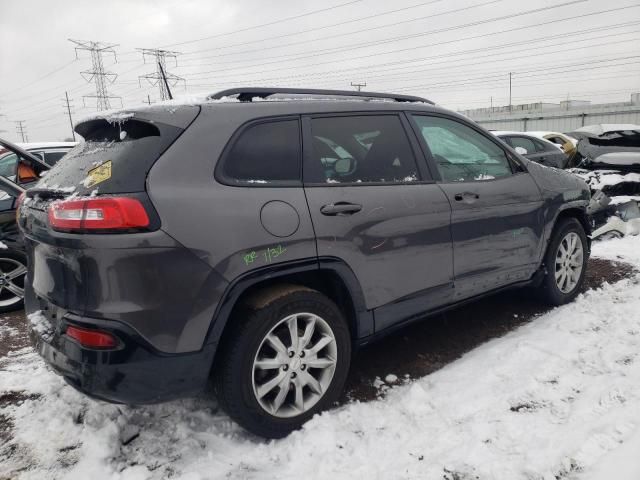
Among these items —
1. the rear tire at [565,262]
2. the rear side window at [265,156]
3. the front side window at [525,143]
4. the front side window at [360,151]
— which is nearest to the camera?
the rear side window at [265,156]


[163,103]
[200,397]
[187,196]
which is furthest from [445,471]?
[163,103]

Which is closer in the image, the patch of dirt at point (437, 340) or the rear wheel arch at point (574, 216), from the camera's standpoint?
the patch of dirt at point (437, 340)

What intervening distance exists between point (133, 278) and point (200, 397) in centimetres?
116

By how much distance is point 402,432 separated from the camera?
241 cm

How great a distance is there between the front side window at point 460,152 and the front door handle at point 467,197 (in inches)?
4.5

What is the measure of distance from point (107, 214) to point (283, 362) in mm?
1073

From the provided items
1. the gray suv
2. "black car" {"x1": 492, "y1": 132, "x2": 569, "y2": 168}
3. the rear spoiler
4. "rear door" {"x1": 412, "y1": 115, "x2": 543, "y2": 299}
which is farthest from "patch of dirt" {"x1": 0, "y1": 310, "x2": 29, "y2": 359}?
"black car" {"x1": 492, "y1": 132, "x2": 569, "y2": 168}

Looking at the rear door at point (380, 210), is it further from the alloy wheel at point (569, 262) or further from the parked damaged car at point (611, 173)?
A: the parked damaged car at point (611, 173)

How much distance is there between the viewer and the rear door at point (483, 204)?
3.13m

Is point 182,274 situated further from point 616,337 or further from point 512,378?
point 616,337

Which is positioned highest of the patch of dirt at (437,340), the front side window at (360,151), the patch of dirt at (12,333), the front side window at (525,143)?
the front side window at (360,151)

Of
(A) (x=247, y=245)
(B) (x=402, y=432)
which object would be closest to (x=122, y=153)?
(A) (x=247, y=245)

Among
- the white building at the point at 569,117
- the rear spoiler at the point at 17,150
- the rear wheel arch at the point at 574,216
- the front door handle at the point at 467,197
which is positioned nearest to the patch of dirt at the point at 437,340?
the rear wheel arch at the point at 574,216

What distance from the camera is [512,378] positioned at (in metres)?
2.89
